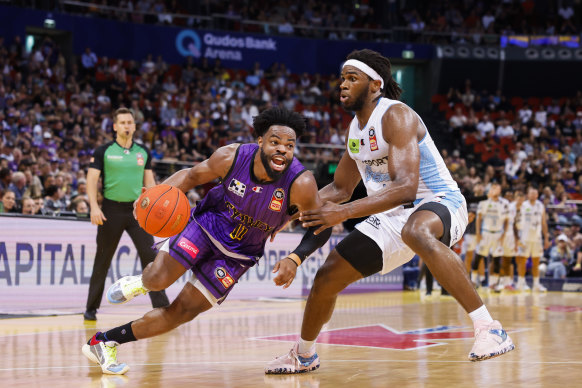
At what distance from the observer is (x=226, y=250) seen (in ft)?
17.6

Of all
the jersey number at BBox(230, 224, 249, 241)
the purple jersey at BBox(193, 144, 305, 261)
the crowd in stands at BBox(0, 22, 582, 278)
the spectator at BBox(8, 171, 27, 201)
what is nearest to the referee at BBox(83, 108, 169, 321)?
the crowd in stands at BBox(0, 22, 582, 278)

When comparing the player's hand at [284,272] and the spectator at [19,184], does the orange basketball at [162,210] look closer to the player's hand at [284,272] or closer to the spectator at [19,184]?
the player's hand at [284,272]

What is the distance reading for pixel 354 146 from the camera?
5355 mm

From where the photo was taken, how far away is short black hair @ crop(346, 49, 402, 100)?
5320 mm

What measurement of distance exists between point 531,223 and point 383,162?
1184 cm

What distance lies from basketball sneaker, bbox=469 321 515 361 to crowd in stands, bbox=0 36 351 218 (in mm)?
8833

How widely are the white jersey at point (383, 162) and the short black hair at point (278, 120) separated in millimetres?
384

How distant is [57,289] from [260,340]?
12.1 ft

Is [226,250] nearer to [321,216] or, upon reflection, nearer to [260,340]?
[321,216]

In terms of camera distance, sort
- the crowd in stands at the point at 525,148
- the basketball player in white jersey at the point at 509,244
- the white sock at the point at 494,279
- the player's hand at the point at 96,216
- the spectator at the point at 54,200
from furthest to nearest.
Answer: the crowd in stands at the point at 525,148 < the white sock at the point at 494,279 < the basketball player in white jersey at the point at 509,244 < the spectator at the point at 54,200 < the player's hand at the point at 96,216

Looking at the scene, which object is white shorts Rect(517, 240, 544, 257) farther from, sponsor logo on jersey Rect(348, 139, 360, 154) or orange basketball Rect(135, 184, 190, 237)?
orange basketball Rect(135, 184, 190, 237)

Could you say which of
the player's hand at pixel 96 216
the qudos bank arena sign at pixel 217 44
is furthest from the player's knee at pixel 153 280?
the qudos bank arena sign at pixel 217 44

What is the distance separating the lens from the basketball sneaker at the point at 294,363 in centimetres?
546

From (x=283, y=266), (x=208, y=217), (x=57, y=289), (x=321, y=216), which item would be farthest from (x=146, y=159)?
(x=321, y=216)
